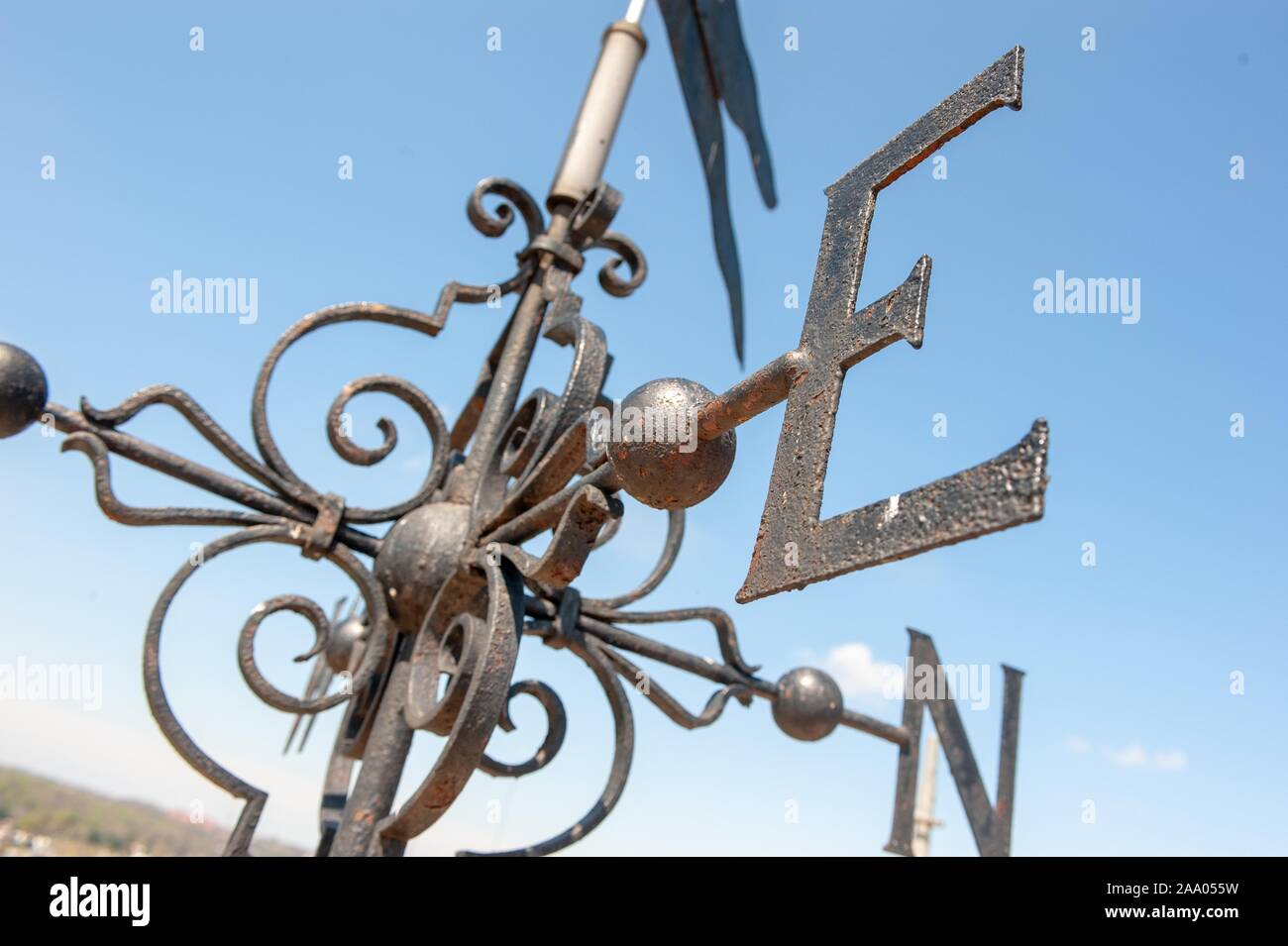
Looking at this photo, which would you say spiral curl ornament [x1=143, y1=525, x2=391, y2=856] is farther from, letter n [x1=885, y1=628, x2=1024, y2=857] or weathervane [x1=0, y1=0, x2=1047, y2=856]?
letter n [x1=885, y1=628, x2=1024, y2=857]

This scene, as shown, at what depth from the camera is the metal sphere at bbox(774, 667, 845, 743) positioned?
215 centimetres

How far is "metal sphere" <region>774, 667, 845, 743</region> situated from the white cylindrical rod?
1205 mm

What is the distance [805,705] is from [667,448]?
140 cm

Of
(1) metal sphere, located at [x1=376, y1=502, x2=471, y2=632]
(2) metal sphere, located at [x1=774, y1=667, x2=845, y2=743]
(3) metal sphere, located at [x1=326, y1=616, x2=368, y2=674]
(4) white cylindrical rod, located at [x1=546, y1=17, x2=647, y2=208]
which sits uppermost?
(4) white cylindrical rod, located at [x1=546, y1=17, x2=647, y2=208]

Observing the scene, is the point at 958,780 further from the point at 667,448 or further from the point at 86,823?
the point at 86,823

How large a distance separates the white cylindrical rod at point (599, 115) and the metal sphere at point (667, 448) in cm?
121

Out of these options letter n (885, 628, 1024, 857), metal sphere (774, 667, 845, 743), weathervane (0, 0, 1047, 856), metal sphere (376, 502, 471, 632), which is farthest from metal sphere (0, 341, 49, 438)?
letter n (885, 628, 1024, 857)

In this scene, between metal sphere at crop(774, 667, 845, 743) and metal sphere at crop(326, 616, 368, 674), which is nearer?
metal sphere at crop(774, 667, 845, 743)

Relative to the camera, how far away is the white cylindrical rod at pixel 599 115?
2.05 metres

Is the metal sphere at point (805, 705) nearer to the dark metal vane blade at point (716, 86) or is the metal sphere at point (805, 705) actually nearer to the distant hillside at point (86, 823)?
the dark metal vane blade at point (716, 86)

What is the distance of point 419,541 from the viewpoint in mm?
1664

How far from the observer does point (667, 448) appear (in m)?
0.92
